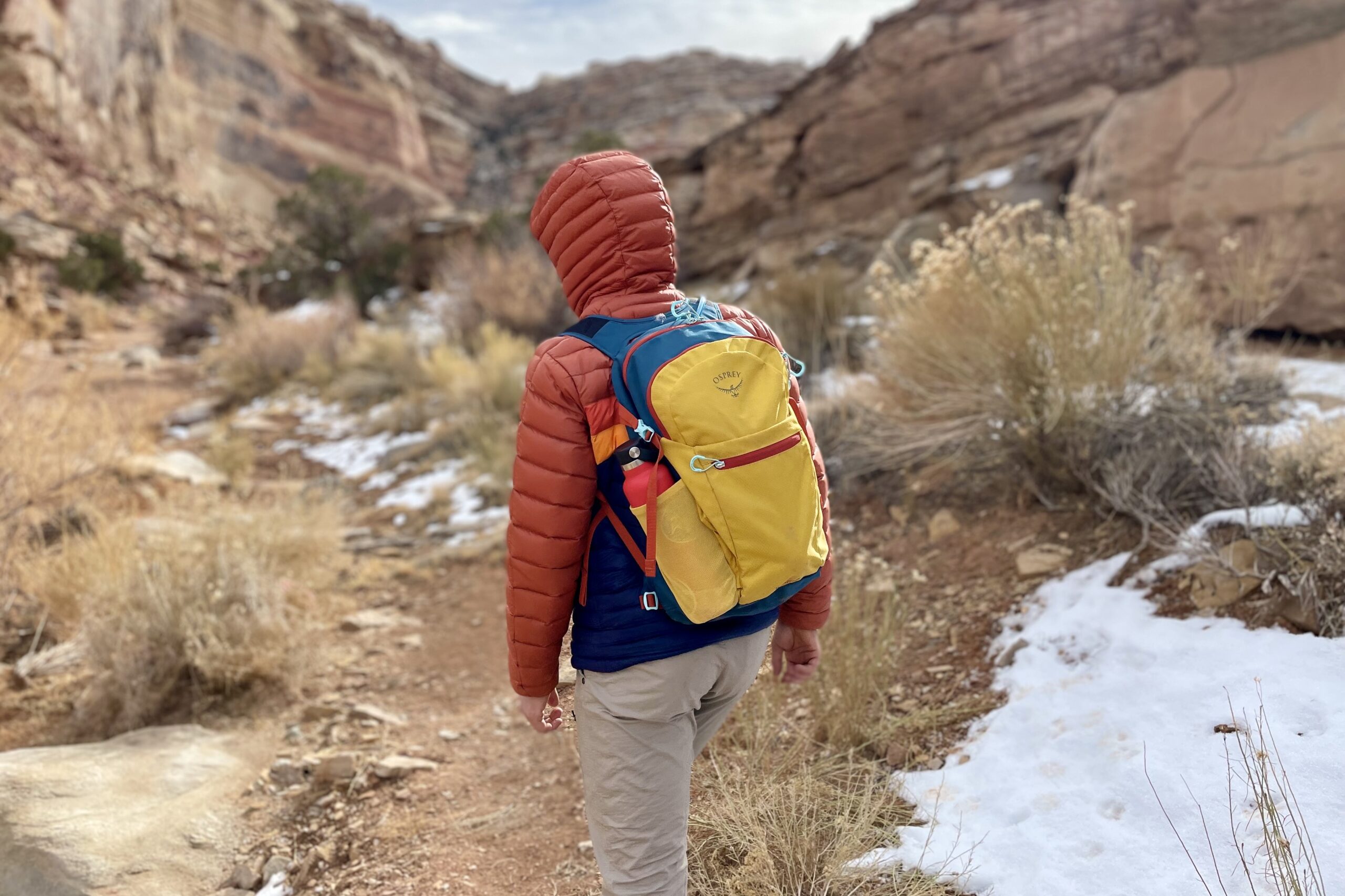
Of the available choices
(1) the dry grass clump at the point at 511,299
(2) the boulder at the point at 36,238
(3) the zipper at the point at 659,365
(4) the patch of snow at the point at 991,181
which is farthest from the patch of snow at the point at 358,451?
(2) the boulder at the point at 36,238

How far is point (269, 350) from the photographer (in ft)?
37.5

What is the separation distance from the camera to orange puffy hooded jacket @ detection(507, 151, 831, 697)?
1.34m

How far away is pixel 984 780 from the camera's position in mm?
2062

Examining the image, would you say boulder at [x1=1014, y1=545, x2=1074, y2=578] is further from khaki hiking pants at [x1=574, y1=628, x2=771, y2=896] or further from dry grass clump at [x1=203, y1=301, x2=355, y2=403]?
dry grass clump at [x1=203, y1=301, x2=355, y2=403]

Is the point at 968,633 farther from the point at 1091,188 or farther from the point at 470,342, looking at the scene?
the point at 470,342

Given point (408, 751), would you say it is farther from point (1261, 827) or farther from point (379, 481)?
point (379, 481)

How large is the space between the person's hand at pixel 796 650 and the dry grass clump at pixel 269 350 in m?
10.4

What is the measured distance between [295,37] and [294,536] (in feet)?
143

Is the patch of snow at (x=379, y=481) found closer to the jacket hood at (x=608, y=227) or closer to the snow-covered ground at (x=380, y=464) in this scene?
the snow-covered ground at (x=380, y=464)

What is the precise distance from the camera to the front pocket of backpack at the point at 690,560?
4.24ft

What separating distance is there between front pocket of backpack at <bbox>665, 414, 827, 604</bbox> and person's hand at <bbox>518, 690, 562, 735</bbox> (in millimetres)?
481

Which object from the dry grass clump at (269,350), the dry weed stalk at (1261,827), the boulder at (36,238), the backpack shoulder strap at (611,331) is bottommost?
the dry weed stalk at (1261,827)

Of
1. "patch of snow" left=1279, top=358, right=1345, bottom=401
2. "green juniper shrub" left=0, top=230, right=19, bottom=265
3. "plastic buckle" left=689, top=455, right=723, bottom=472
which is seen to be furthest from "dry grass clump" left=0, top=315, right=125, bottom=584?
"green juniper shrub" left=0, top=230, right=19, bottom=265

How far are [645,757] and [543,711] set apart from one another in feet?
0.83
